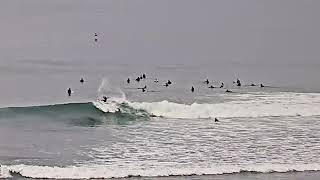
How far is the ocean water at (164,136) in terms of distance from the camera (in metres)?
20.6

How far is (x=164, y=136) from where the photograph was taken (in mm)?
28203

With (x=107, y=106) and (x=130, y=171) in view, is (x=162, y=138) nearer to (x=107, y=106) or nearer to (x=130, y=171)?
(x=130, y=171)

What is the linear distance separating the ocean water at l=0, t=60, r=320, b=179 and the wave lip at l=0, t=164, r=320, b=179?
0.03m

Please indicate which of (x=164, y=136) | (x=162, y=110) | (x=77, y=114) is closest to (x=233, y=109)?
(x=162, y=110)

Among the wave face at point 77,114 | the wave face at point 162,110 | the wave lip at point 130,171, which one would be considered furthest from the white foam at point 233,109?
the wave lip at point 130,171

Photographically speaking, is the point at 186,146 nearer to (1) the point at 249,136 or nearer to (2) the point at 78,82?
(1) the point at 249,136

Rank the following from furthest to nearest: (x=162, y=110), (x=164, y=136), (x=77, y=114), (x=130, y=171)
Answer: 1. (x=162, y=110)
2. (x=77, y=114)
3. (x=164, y=136)
4. (x=130, y=171)

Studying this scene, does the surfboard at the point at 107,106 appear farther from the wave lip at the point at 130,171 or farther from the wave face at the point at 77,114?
the wave lip at the point at 130,171

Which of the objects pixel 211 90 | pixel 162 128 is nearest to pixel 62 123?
pixel 162 128

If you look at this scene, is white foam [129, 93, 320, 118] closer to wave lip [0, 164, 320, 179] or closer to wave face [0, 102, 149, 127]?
wave face [0, 102, 149, 127]

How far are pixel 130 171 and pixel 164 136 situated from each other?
8.18 meters

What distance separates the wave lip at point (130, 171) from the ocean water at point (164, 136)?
0.10 ft

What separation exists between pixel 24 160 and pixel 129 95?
27323 mm

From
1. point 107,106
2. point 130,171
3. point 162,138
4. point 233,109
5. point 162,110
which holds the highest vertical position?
point 107,106
